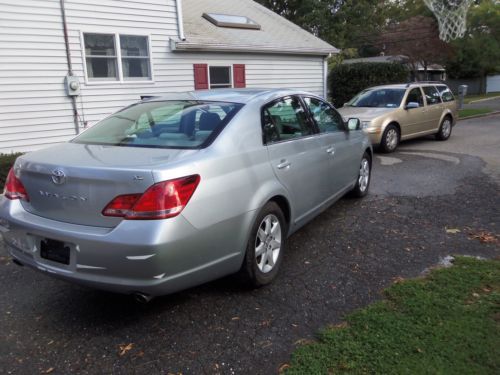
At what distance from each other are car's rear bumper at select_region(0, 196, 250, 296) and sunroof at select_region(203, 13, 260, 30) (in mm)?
11984

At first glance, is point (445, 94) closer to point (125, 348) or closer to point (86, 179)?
point (86, 179)

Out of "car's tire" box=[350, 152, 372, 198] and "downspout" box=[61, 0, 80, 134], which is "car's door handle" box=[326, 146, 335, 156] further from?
"downspout" box=[61, 0, 80, 134]

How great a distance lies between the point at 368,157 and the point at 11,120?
23.5ft

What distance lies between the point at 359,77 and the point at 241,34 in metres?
6.18

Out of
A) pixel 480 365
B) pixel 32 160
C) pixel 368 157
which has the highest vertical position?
pixel 32 160

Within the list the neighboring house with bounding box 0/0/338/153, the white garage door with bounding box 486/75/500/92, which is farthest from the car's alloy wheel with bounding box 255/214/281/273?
the white garage door with bounding box 486/75/500/92

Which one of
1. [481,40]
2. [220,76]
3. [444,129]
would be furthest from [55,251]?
[481,40]

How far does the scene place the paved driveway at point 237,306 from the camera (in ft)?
8.98

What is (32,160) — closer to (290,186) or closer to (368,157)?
(290,186)

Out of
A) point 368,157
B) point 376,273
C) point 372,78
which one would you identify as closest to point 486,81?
point 372,78

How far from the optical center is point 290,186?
12.6 ft

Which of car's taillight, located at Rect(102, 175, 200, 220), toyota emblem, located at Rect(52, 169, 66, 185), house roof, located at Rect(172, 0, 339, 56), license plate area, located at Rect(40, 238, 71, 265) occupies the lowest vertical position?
license plate area, located at Rect(40, 238, 71, 265)

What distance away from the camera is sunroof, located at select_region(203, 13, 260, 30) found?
13789 millimetres

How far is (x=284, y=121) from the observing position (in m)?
4.06
